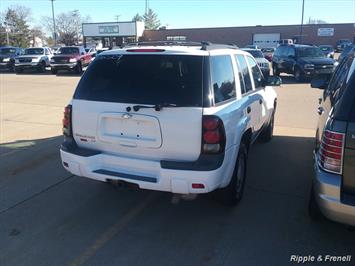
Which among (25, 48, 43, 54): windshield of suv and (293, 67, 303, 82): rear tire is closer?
(293, 67, 303, 82): rear tire

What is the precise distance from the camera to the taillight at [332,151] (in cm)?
298

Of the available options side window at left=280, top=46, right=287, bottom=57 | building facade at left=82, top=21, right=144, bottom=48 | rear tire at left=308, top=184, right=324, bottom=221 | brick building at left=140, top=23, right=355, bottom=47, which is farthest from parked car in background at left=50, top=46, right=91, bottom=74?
building facade at left=82, top=21, right=144, bottom=48

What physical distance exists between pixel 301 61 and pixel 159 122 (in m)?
16.9

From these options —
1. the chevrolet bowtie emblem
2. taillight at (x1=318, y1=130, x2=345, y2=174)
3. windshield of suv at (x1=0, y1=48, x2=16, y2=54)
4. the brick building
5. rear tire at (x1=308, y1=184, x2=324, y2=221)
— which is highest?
the brick building

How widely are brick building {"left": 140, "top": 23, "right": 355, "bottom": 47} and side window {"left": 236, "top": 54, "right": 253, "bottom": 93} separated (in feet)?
173

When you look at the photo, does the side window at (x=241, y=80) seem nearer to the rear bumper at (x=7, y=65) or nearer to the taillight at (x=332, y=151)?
the taillight at (x=332, y=151)

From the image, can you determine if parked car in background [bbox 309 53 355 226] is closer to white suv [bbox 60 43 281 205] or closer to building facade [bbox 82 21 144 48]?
white suv [bbox 60 43 281 205]

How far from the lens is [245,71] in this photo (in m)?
5.05

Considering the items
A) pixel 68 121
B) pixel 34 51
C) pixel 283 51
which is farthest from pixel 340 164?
pixel 34 51

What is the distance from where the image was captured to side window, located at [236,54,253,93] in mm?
4848

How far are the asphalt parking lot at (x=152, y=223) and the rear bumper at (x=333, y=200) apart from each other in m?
0.50

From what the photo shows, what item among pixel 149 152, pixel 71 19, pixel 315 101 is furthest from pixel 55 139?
pixel 71 19

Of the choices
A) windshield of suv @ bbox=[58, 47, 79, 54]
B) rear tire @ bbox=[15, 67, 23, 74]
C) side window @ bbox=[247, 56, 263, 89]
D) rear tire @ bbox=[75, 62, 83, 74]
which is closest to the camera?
side window @ bbox=[247, 56, 263, 89]

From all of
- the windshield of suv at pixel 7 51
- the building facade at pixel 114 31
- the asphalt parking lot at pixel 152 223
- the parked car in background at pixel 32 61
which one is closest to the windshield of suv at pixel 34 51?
the parked car in background at pixel 32 61
